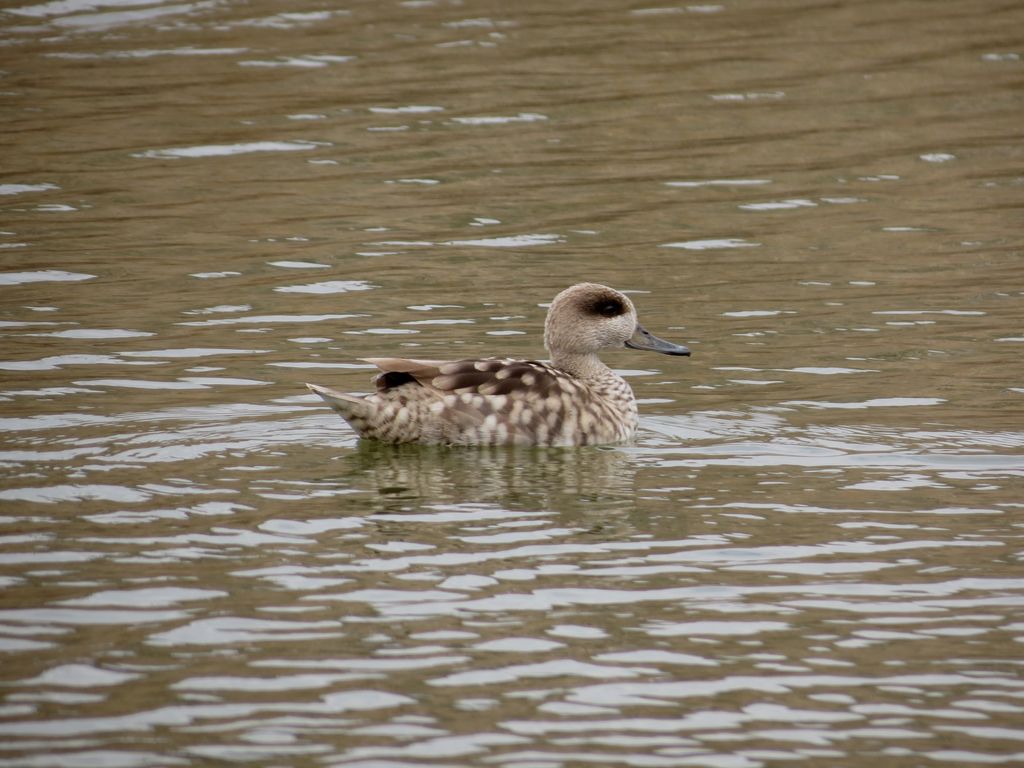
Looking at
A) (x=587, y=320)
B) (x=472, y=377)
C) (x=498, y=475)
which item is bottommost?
(x=498, y=475)

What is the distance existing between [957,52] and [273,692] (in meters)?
15.7

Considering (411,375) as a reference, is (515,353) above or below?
below

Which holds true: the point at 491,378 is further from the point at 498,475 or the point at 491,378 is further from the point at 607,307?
the point at 607,307

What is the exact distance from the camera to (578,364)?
11586 mm

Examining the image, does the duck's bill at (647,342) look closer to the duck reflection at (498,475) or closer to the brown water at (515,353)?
the brown water at (515,353)

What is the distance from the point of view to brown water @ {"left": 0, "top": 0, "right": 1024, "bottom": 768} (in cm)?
699

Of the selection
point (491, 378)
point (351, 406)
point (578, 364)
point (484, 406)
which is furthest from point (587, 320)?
point (351, 406)

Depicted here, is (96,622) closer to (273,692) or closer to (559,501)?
(273,692)

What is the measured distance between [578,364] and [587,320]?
12.0 inches

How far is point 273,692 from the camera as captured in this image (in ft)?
22.7

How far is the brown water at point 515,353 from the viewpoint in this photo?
699 centimetres

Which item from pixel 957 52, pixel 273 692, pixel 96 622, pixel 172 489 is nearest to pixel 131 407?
pixel 172 489

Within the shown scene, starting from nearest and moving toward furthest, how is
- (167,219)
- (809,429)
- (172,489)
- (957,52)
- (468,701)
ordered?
(468,701), (172,489), (809,429), (167,219), (957,52)

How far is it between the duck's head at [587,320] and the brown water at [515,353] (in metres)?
0.62
